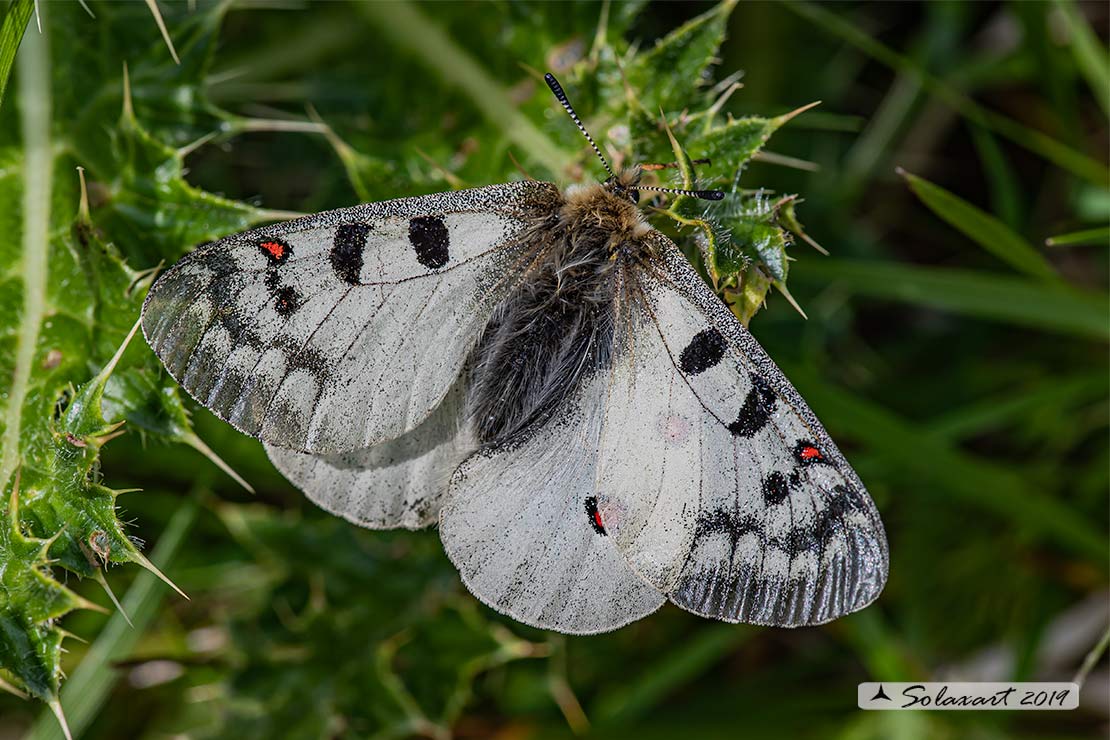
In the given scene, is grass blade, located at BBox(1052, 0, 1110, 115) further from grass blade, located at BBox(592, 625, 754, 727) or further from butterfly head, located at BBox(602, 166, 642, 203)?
grass blade, located at BBox(592, 625, 754, 727)

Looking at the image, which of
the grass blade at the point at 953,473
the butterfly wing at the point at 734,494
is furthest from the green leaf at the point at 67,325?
the grass blade at the point at 953,473

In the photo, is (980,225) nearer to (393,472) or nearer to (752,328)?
(752,328)

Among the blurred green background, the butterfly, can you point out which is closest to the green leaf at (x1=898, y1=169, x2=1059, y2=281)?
the blurred green background

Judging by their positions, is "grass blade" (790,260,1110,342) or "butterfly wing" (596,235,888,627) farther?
"grass blade" (790,260,1110,342)

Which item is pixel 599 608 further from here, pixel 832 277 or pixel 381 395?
pixel 832 277

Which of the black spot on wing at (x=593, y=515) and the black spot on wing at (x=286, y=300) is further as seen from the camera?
the black spot on wing at (x=593, y=515)

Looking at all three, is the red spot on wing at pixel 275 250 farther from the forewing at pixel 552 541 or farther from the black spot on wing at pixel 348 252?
the forewing at pixel 552 541

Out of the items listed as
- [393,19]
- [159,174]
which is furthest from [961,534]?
[159,174]
